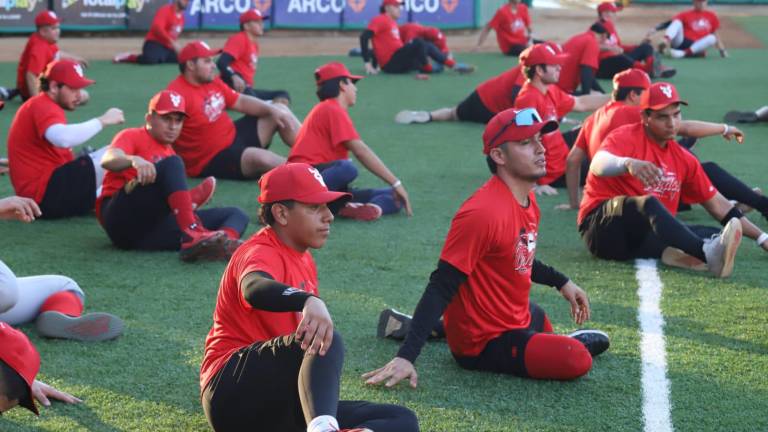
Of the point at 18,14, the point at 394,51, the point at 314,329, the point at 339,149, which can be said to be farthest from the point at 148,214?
the point at 18,14

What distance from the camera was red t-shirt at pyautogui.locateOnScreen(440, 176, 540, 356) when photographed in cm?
546

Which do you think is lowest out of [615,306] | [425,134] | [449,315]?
[425,134]

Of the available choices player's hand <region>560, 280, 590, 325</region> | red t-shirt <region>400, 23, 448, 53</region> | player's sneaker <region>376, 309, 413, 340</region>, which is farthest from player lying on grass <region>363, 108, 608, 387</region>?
red t-shirt <region>400, 23, 448, 53</region>

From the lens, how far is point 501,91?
13508 millimetres

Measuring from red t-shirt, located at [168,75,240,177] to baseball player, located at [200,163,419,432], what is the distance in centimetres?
596

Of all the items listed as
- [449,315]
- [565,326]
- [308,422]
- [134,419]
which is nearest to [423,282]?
[565,326]

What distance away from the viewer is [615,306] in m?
6.99

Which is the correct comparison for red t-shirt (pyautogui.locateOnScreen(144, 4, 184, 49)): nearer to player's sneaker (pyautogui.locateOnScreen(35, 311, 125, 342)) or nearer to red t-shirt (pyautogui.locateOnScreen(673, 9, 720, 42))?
red t-shirt (pyautogui.locateOnScreen(673, 9, 720, 42))

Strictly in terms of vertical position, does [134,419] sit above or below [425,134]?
above

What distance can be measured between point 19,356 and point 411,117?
10551 mm

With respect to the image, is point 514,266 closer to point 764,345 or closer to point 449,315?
point 449,315

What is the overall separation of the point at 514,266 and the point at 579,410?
77 centimetres

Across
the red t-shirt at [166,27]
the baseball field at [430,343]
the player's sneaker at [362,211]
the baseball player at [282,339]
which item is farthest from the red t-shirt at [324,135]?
the red t-shirt at [166,27]

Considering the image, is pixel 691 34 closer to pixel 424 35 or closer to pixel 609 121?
pixel 424 35
